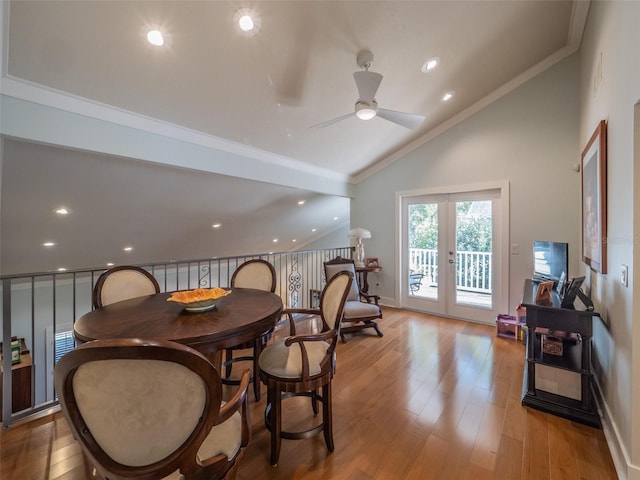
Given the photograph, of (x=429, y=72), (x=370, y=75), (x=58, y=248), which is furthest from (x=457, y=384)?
(x=58, y=248)

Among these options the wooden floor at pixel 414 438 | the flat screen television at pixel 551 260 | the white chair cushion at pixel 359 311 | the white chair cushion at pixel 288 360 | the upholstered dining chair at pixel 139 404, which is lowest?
the wooden floor at pixel 414 438

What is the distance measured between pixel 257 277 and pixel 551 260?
3192 mm

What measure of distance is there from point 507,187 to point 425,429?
3.31 metres

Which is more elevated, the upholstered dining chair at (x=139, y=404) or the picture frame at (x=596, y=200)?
the picture frame at (x=596, y=200)

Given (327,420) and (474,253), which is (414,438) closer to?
(327,420)


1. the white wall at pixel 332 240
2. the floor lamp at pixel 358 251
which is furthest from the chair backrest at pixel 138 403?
the white wall at pixel 332 240

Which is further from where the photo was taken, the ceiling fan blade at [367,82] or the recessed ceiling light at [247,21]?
the ceiling fan blade at [367,82]

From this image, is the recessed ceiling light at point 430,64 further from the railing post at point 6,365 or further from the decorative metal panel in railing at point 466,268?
the railing post at point 6,365

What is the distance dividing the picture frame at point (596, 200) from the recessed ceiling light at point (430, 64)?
1.56 meters

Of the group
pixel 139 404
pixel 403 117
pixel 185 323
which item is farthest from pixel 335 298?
pixel 403 117

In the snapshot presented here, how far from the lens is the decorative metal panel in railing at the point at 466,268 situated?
408 cm

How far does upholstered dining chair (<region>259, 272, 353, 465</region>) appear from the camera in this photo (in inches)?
64.0

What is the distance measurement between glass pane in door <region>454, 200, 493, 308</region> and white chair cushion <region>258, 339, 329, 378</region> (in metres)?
3.18

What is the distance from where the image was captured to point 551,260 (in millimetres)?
3109
